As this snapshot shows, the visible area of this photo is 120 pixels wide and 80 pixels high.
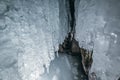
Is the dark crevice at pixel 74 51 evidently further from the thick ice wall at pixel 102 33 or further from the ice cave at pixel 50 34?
the thick ice wall at pixel 102 33

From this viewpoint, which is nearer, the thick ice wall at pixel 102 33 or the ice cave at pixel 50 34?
the ice cave at pixel 50 34

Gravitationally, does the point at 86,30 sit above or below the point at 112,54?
above

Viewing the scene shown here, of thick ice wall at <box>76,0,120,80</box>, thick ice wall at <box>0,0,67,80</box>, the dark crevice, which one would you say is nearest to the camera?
thick ice wall at <box>0,0,67,80</box>

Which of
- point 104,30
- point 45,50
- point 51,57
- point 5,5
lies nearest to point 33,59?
point 45,50

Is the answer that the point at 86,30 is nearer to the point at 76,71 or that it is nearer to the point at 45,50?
the point at 45,50

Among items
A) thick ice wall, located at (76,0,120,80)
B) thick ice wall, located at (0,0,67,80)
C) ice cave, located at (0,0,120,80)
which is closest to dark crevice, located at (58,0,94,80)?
ice cave, located at (0,0,120,80)

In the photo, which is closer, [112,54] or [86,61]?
[112,54]

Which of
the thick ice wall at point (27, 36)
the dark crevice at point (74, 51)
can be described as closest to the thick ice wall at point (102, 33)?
the dark crevice at point (74, 51)

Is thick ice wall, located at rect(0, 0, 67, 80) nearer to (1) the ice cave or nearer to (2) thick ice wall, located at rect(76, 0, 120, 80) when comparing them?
(1) the ice cave
